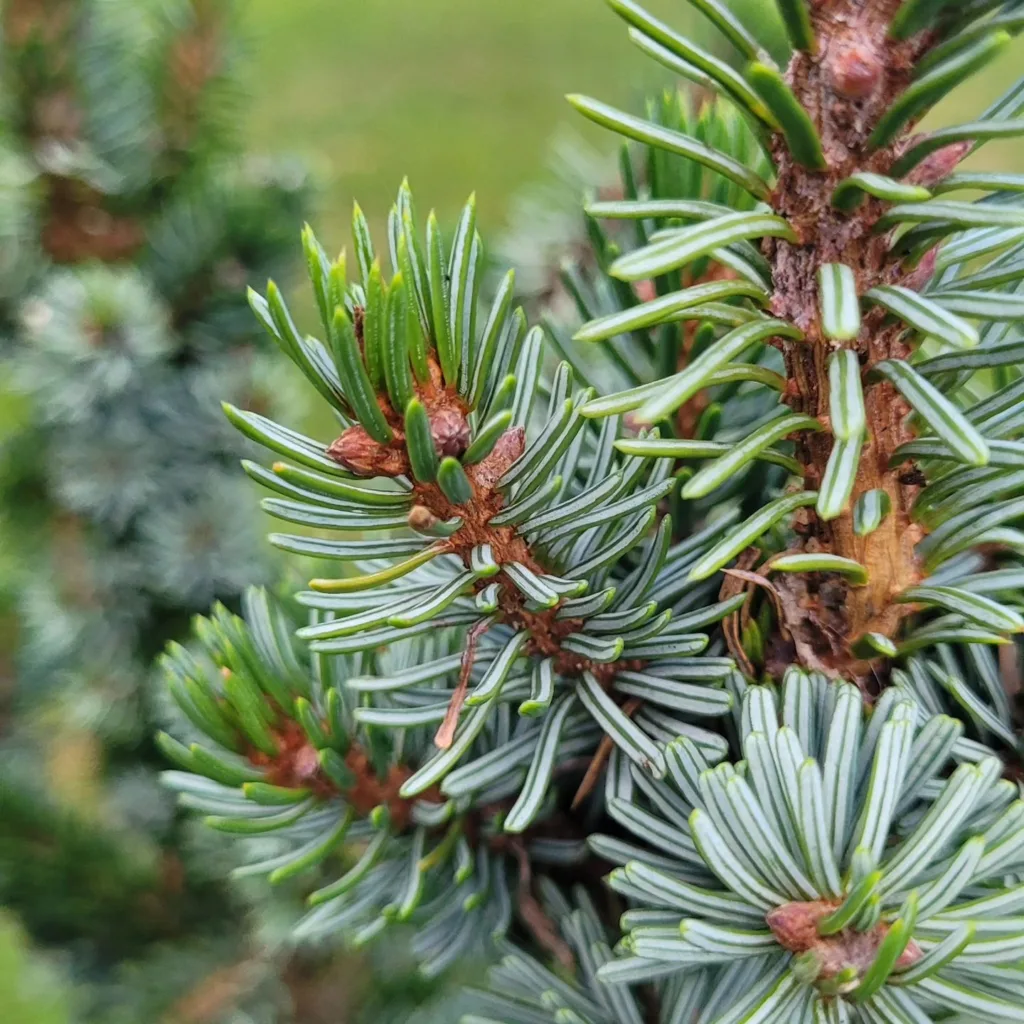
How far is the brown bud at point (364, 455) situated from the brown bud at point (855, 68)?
0.37ft

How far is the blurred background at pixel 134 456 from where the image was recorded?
45 centimetres

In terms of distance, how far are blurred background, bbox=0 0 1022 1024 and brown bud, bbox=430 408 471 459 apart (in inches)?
12.4

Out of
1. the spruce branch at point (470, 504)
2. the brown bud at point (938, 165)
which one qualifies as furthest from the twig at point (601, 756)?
the brown bud at point (938, 165)

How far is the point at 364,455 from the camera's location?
176mm

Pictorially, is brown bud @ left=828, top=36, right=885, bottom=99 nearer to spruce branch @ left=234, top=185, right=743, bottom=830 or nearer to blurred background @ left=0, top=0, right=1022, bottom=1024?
spruce branch @ left=234, top=185, right=743, bottom=830

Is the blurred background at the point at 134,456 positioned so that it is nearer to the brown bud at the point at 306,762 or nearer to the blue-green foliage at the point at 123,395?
the blue-green foliage at the point at 123,395

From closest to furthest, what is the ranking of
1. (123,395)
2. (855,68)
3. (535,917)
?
(855,68)
(535,917)
(123,395)

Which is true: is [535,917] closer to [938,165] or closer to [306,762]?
[306,762]

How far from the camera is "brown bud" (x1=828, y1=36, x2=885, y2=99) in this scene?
16cm

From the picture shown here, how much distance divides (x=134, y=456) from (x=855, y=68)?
17.4 inches

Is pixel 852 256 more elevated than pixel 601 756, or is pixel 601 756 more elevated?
pixel 852 256

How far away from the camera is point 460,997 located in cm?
37

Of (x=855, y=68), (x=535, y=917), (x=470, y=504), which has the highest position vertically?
(x=855, y=68)

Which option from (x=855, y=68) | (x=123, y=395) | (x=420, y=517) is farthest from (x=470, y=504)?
(x=123, y=395)
